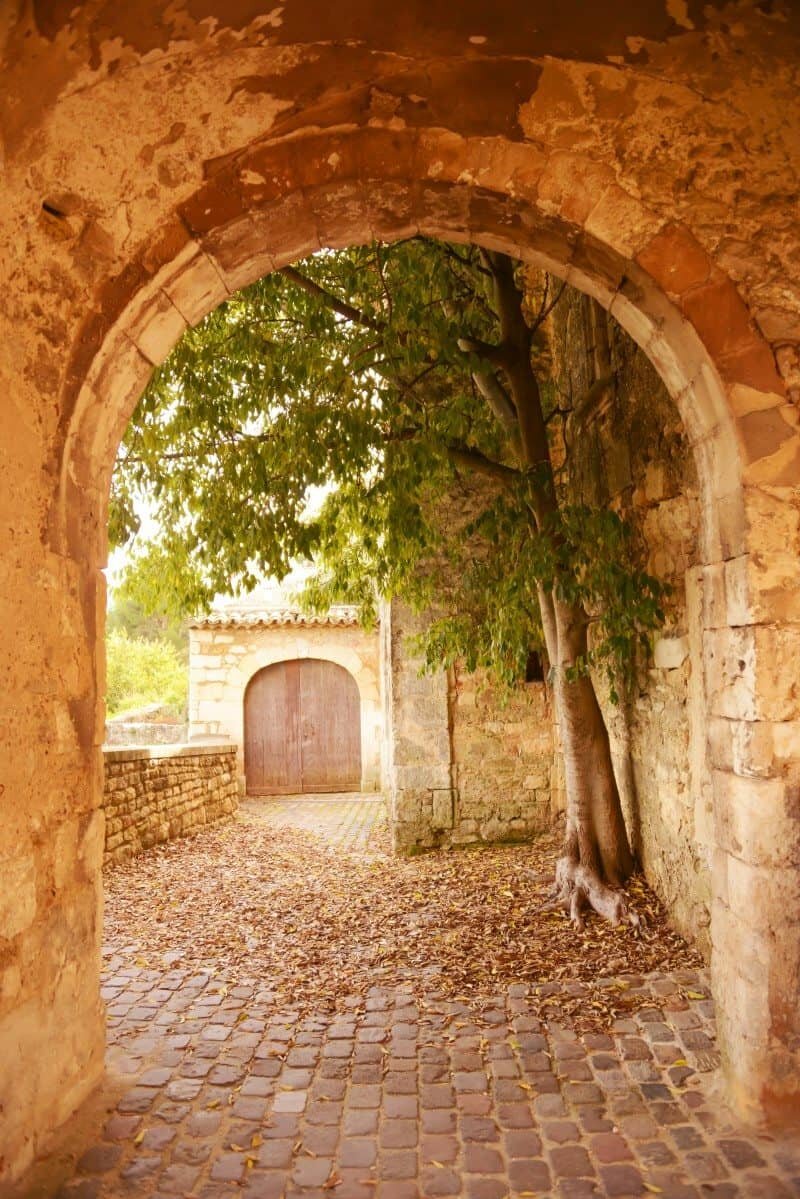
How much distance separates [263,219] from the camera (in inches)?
108

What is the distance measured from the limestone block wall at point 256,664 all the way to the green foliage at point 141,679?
22.2 feet

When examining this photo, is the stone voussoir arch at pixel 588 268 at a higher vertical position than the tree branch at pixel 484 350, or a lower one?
lower

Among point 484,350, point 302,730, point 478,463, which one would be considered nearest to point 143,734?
point 302,730

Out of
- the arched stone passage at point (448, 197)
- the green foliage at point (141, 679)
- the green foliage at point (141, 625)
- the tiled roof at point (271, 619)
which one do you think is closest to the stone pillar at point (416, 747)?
the arched stone passage at point (448, 197)

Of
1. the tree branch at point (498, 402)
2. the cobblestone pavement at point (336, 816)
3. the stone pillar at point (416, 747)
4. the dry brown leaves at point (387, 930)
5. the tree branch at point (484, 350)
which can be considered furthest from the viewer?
the cobblestone pavement at point (336, 816)

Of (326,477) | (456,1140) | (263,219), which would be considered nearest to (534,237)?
(263,219)

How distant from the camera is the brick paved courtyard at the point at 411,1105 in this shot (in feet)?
7.59

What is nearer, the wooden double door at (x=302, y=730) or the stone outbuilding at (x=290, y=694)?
the stone outbuilding at (x=290, y=694)

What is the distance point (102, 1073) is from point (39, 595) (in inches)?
66.0

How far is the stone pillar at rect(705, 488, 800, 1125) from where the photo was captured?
246cm

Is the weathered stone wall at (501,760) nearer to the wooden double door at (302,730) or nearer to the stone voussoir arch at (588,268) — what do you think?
the stone voussoir arch at (588,268)

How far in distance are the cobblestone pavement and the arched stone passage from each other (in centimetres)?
543

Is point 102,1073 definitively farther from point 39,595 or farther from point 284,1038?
point 39,595

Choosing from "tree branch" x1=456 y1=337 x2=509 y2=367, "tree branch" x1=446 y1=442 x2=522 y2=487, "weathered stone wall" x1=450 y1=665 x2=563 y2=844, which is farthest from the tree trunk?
"weathered stone wall" x1=450 y1=665 x2=563 y2=844
